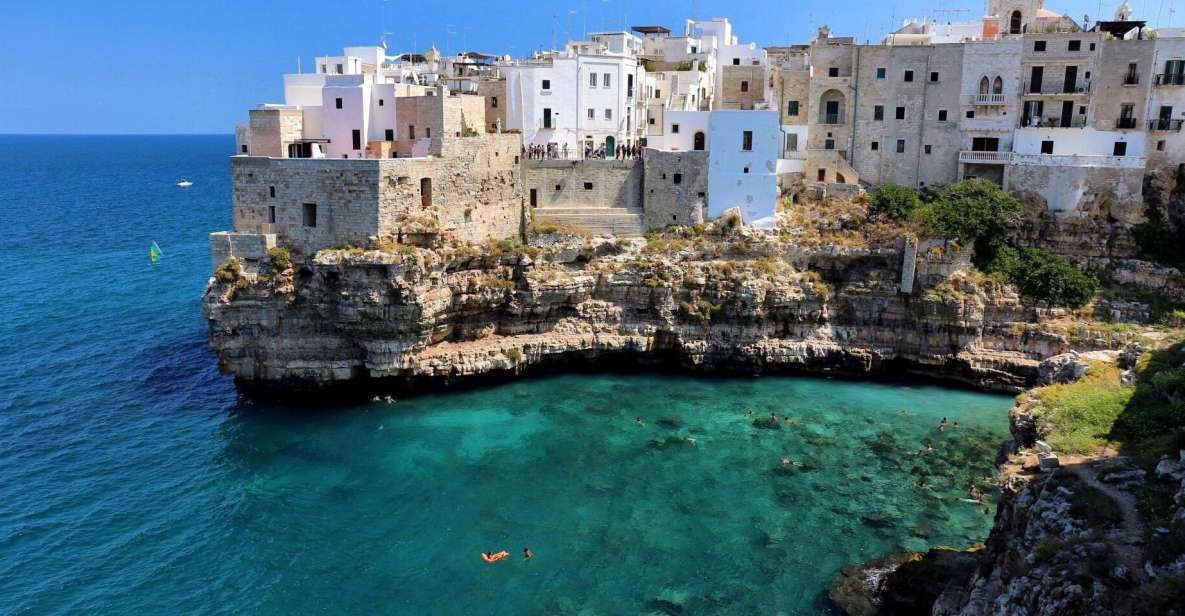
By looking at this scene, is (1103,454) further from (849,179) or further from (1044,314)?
(849,179)

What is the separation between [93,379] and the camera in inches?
1363

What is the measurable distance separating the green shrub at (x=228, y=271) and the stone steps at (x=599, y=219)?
12.9 m

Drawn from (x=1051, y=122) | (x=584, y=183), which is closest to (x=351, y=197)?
(x=584, y=183)

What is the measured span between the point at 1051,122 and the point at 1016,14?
667cm

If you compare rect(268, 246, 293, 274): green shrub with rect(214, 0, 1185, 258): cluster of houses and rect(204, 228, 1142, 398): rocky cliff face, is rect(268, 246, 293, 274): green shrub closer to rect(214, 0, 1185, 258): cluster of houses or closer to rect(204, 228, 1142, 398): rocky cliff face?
rect(214, 0, 1185, 258): cluster of houses

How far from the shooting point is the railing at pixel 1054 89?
128 ft

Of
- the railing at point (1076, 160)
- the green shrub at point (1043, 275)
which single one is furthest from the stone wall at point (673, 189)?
the railing at point (1076, 160)

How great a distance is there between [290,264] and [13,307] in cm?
2149

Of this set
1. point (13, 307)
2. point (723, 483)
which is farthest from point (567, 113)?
point (13, 307)

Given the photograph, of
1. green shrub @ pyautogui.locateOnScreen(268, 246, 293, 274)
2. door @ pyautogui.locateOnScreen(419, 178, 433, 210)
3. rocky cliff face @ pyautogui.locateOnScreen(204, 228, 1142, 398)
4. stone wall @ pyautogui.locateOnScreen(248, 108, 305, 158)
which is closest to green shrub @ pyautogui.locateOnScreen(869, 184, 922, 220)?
rocky cliff face @ pyautogui.locateOnScreen(204, 228, 1142, 398)

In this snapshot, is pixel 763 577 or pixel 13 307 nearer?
pixel 763 577

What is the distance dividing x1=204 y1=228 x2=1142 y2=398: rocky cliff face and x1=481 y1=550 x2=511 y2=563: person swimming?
12.1 metres

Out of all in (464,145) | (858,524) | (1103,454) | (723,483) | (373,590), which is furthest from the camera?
(464,145)

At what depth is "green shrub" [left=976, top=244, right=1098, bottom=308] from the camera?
35719 mm
